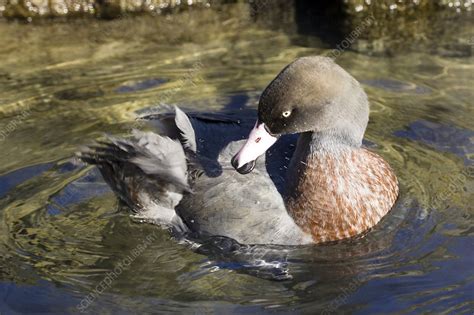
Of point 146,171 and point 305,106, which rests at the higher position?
point 305,106

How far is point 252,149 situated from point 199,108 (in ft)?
7.05

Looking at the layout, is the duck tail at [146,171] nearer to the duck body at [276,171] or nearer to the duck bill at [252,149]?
the duck body at [276,171]

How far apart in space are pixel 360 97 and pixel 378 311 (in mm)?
1449

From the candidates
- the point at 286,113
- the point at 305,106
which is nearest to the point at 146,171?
the point at 286,113

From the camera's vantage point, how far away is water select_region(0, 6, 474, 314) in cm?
571

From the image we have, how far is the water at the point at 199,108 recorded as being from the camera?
571 cm

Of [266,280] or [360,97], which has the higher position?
[360,97]

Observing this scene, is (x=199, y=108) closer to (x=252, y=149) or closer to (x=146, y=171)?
(x=146, y=171)

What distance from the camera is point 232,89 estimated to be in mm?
8344

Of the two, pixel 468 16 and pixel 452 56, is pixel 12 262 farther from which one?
pixel 468 16

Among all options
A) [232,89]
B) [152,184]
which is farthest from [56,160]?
[232,89]

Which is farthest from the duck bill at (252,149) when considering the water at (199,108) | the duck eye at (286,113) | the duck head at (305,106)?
the water at (199,108)

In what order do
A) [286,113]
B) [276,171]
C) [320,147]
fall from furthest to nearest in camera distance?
[276,171] → [320,147] → [286,113]

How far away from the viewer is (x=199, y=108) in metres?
8.05
